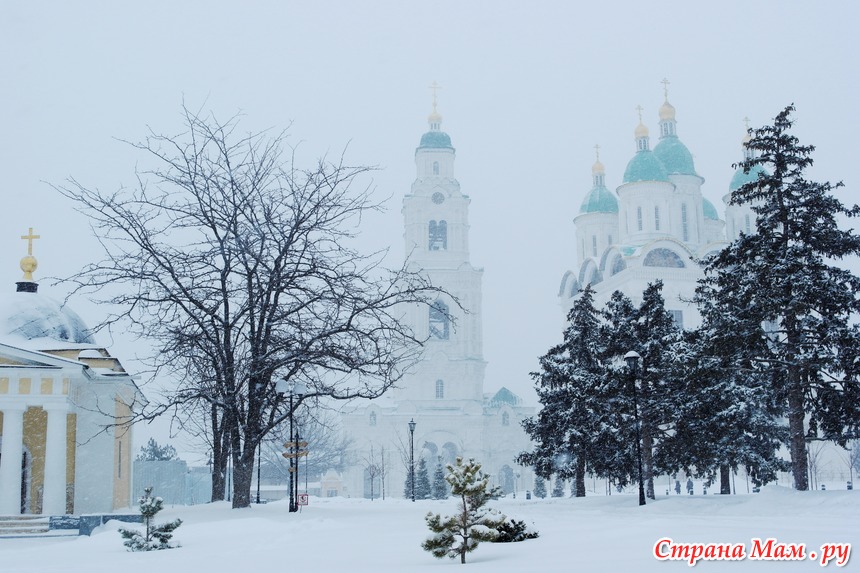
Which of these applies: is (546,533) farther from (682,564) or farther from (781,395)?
(781,395)

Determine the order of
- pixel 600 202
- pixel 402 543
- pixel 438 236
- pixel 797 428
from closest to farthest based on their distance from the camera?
pixel 402 543 → pixel 797 428 → pixel 438 236 → pixel 600 202

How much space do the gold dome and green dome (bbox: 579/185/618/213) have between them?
8450 mm

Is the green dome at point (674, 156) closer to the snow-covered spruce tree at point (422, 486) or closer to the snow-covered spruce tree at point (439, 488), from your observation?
the snow-covered spruce tree at point (439, 488)

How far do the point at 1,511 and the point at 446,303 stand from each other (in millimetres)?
60073

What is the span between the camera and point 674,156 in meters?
77.7

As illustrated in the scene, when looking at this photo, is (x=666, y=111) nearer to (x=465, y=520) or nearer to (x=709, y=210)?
(x=709, y=210)

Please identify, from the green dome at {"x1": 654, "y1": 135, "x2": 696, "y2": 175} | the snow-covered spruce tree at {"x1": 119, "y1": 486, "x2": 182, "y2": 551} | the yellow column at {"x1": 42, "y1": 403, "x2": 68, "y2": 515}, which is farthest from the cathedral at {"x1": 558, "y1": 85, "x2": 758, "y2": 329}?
the snow-covered spruce tree at {"x1": 119, "y1": 486, "x2": 182, "y2": 551}

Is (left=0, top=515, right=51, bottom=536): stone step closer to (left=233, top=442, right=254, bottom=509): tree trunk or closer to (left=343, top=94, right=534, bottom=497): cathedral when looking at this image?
(left=233, top=442, right=254, bottom=509): tree trunk

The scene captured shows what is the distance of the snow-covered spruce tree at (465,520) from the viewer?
11.3m

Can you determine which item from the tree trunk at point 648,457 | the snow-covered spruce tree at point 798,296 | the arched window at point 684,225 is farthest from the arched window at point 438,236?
the snow-covered spruce tree at point 798,296

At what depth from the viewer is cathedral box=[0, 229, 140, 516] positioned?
74.7 feet

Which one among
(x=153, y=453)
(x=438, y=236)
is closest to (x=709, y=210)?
(x=438, y=236)

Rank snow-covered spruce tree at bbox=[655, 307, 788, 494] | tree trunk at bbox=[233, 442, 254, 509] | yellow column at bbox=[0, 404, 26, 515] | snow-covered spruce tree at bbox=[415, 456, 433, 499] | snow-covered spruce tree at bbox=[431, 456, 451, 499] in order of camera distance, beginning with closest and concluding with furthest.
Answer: tree trunk at bbox=[233, 442, 254, 509]
yellow column at bbox=[0, 404, 26, 515]
snow-covered spruce tree at bbox=[655, 307, 788, 494]
snow-covered spruce tree at bbox=[431, 456, 451, 499]
snow-covered spruce tree at bbox=[415, 456, 433, 499]

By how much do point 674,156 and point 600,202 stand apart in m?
8.51
